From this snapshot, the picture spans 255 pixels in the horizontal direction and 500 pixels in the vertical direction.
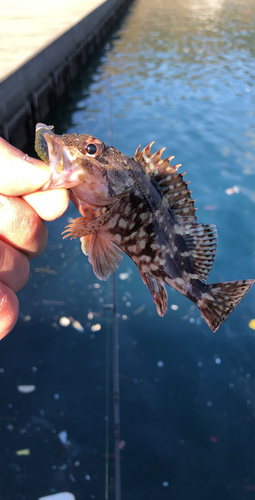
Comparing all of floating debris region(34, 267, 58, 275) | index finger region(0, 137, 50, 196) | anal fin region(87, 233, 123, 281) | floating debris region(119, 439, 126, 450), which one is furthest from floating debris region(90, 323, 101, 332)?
index finger region(0, 137, 50, 196)

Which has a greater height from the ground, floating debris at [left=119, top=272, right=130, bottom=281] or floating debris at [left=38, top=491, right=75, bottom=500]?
floating debris at [left=119, top=272, right=130, bottom=281]

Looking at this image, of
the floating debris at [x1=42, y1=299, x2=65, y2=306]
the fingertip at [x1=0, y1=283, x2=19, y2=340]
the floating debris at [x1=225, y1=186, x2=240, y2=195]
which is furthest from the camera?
the floating debris at [x1=225, y1=186, x2=240, y2=195]

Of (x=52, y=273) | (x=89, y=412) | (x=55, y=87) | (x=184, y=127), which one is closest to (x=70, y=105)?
(x=55, y=87)

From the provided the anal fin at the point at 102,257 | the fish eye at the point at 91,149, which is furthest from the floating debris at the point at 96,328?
the fish eye at the point at 91,149

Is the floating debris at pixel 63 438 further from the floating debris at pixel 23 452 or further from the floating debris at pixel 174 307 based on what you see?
the floating debris at pixel 174 307

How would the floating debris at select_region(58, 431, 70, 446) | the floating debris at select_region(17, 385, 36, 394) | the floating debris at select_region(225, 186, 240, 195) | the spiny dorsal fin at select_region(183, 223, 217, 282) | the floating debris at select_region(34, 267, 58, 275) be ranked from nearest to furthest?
1. the spiny dorsal fin at select_region(183, 223, 217, 282)
2. the floating debris at select_region(58, 431, 70, 446)
3. the floating debris at select_region(17, 385, 36, 394)
4. the floating debris at select_region(34, 267, 58, 275)
5. the floating debris at select_region(225, 186, 240, 195)

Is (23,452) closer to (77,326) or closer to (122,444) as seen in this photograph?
(122,444)

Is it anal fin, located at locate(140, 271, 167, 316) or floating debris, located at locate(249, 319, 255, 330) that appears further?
floating debris, located at locate(249, 319, 255, 330)

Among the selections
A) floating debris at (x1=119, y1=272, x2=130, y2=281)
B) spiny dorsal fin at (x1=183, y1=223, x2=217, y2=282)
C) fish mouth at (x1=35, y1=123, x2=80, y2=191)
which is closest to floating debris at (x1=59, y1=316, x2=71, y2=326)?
floating debris at (x1=119, y1=272, x2=130, y2=281)

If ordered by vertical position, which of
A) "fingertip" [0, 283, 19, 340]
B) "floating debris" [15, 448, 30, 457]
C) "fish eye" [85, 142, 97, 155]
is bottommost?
"floating debris" [15, 448, 30, 457]

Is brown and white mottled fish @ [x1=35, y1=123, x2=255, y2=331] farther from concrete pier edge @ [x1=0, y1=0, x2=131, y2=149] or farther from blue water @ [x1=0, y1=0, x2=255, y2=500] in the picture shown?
concrete pier edge @ [x1=0, y1=0, x2=131, y2=149]
